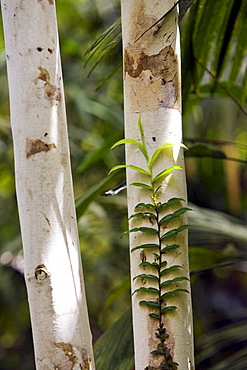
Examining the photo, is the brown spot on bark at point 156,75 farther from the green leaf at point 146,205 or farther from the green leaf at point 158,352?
the green leaf at point 158,352

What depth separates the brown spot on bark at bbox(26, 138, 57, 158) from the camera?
1.83 feet

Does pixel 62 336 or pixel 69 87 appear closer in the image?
pixel 62 336

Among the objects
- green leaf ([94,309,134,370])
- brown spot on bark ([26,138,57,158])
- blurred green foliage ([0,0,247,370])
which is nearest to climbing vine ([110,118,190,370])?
brown spot on bark ([26,138,57,158])

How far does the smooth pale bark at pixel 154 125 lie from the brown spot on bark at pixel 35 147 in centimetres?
10

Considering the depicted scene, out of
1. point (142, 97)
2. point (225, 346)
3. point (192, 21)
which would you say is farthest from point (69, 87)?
point (142, 97)

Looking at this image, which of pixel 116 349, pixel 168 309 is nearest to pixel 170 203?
pixel 168 309

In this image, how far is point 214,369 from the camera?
121cm

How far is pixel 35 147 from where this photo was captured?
1.83ft

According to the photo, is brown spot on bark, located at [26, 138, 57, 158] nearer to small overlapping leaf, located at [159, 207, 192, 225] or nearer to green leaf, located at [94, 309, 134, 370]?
small overlapping leaf, located at [159, 207, 192, 225]

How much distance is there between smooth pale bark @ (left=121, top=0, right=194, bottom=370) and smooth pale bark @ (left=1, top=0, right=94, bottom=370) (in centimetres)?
7

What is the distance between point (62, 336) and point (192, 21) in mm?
798

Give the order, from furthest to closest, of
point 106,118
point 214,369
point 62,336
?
point 106,118
point 214,369
point 62,336

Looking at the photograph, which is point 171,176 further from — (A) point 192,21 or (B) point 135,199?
(A) point 192,21

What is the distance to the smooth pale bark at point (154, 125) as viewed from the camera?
556 mm
